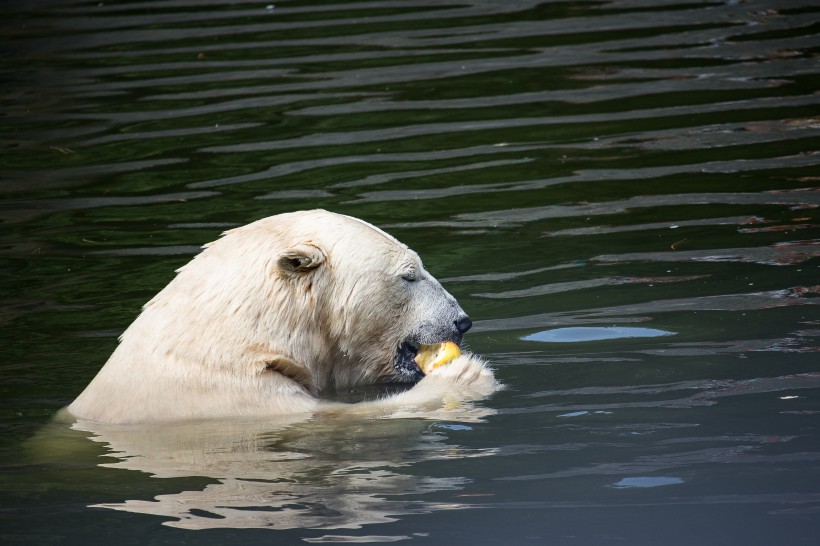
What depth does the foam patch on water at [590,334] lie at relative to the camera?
6.21 meters

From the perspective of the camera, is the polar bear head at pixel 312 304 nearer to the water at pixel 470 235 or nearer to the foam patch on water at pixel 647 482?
the water at pixel 470 235

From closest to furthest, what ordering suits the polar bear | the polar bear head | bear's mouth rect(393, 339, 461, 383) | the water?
the water
the polar bear
the polar bear head
bear's mouth rect(393, 339, 461, 383)

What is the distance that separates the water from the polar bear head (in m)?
0.38

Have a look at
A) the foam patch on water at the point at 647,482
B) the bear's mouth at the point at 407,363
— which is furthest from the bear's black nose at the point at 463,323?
the foam patch on water at the point at 647,482

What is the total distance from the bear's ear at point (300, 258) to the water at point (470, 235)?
71cm

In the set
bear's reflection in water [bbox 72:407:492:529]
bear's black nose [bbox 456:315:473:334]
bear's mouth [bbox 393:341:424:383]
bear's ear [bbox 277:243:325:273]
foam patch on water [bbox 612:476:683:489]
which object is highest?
bear's ear [bbox 277:243:325:273]

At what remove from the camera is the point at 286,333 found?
5652mm

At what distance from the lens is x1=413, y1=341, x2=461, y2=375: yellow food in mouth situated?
19.0ft

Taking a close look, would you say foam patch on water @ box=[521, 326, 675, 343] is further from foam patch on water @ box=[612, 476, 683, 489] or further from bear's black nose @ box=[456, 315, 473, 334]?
foam patch on water @ box=[612, 476, 683, 489]

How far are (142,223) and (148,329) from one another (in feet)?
11.2

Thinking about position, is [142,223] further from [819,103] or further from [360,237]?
[819,103]

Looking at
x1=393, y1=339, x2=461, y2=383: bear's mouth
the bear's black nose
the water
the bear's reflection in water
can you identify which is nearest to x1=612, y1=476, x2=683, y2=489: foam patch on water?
the water

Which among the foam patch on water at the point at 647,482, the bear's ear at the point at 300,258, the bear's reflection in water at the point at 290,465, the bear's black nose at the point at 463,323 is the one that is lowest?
the foam patch on water at the point at 647,482

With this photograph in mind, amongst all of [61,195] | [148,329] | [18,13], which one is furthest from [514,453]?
[18,13]
